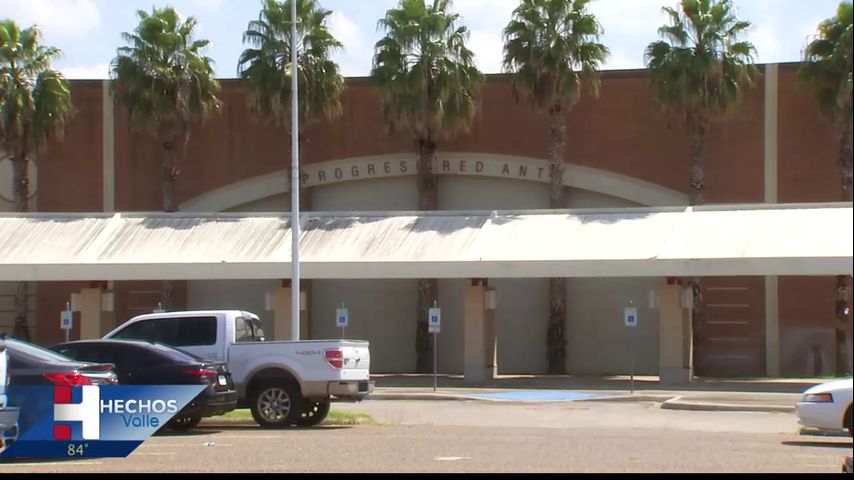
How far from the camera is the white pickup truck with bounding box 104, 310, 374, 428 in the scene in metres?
21.5

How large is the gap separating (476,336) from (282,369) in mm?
15863

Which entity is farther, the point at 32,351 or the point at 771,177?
the point at 771,177

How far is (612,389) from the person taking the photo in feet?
112

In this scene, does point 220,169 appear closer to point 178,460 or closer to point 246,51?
point 246,51

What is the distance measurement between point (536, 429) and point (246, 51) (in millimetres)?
24089

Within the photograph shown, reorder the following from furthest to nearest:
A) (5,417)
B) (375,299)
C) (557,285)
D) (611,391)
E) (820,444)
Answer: (375,299) < (557,285) < (611,391) < (820,444) < (5,417)

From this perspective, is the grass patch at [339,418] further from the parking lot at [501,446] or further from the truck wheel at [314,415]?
the truck wheel at [314,415]

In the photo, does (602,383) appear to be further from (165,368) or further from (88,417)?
(88,417)

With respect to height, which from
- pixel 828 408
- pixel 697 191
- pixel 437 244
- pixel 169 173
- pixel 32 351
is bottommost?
pixel 828 408

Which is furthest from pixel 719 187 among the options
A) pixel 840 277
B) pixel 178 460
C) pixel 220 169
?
pixel 178 460

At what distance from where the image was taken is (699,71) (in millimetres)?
39531

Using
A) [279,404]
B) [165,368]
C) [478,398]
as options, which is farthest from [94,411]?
[478,398]

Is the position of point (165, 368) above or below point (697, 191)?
below

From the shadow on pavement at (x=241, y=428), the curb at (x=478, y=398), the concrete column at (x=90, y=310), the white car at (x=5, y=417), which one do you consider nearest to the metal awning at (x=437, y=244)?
the concrete column at (x=90, y=310)
